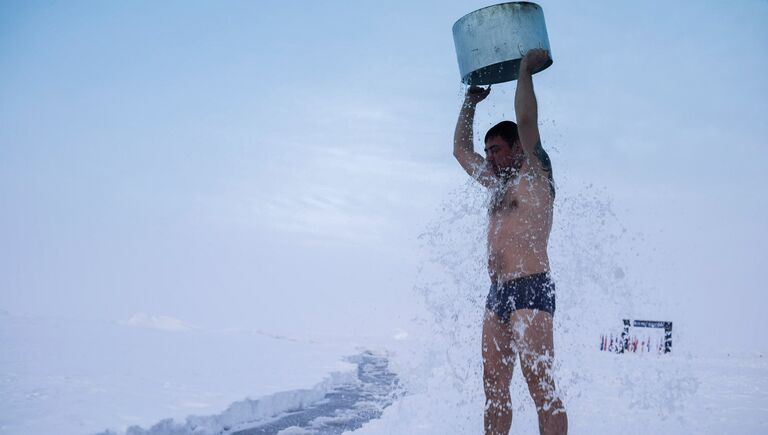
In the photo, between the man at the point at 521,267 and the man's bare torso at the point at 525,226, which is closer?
the man at the point at 521,267

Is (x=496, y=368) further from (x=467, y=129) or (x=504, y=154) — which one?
(x=467, y=129)

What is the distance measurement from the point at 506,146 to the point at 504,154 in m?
0.04

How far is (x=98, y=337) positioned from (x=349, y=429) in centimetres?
595

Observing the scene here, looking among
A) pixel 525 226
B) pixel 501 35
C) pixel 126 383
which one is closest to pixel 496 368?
pixel 525 226

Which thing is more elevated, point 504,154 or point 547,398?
point 504,154

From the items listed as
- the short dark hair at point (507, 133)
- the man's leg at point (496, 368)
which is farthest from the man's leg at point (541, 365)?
the short dark hair at point (507, 133)

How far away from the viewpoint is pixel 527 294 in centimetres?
243

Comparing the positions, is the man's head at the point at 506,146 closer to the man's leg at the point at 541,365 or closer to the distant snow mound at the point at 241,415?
the man's leg at the point at 541,365

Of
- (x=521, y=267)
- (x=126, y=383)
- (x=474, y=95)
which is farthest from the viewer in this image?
(x=126, y=383)

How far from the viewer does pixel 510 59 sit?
262 cm

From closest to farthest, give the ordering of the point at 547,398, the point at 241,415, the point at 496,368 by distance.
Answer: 1. the point at 547,398
2. the point at 496,368
3. the point at 241,415

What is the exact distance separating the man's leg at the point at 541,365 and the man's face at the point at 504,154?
635mm

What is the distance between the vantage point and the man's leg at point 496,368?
2529 millimetres

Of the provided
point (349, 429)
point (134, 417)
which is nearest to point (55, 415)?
point (134, 417)
